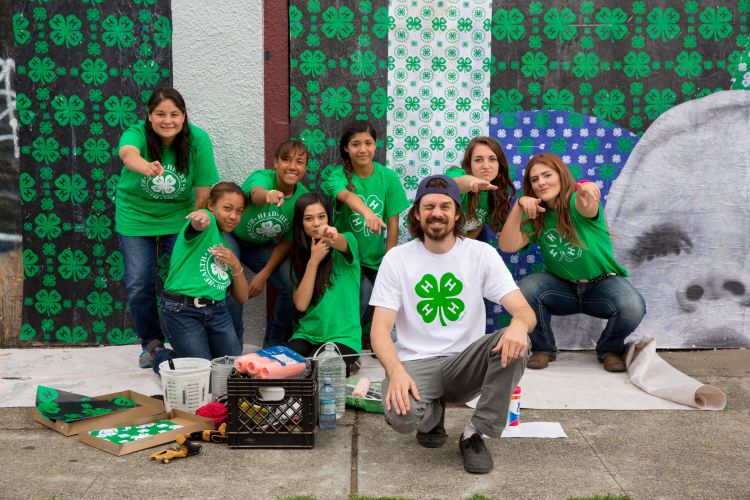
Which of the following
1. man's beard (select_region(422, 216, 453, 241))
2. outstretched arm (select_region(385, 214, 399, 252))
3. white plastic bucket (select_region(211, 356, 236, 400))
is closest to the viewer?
man's beard (select_region(422, 216, 453, 241))

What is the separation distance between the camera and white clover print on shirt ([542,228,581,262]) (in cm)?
501

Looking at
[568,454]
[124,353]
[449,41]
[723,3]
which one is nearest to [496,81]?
[449,41]

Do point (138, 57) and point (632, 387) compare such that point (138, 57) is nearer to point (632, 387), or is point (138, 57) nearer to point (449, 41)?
point (449, 41)

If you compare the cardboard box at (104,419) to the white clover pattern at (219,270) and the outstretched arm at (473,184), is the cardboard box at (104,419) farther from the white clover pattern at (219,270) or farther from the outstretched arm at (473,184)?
the outstretched arm at (473,184)

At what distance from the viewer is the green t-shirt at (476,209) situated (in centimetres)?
515

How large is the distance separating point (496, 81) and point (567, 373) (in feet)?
6.75

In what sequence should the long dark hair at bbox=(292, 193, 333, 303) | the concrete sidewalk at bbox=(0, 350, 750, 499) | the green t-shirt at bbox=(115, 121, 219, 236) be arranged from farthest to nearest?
the green t-shirt at bbox=(115, 121, 219, 236), the long dark hair at bbox=(292, 193, 333, 303), the concrete sidewalk at bbox=(0, 350, 750, 499)

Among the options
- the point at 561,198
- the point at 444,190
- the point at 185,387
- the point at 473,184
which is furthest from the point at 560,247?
the point at 185,387

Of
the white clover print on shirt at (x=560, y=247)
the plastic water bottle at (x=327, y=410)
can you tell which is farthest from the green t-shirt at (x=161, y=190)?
the white clover print on shirt at (x=560, y=247)

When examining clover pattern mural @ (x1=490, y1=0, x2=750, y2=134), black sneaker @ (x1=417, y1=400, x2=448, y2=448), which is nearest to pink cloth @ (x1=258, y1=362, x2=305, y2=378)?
black sneaker @ (x1=417, y1=400, x2=448, y2=448)

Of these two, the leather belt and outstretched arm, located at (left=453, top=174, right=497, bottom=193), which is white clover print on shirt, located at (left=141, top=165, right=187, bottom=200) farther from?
outstretched arm, located at (left=453, top=174, right=497, bottom=193)

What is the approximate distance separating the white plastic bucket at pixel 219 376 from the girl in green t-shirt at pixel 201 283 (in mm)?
358

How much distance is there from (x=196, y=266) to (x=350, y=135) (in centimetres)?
134

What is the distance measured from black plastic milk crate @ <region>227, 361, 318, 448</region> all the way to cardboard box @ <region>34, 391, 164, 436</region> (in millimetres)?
619
